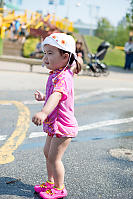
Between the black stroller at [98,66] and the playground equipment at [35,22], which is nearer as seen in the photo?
the black stroller at [98,66]

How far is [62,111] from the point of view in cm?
303

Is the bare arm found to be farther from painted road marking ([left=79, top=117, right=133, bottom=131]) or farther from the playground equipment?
the playground equipment

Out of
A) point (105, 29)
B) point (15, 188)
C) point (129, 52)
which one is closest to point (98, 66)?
point (129, 52)

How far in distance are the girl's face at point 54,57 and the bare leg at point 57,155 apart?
2.14 ft

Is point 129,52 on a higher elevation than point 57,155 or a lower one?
lower

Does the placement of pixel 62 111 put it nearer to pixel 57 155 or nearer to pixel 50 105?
pixel 50 105

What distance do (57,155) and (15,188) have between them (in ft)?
1.97

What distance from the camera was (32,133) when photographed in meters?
5.52

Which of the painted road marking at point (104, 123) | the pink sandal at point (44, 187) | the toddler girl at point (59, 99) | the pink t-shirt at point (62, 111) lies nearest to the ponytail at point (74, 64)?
the toddler girl at point (59, 99)

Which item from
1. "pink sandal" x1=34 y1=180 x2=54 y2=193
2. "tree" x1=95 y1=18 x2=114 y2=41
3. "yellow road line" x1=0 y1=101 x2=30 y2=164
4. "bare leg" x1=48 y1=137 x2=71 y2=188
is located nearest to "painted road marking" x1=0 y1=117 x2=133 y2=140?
"yellow road line" x1=0 y1=101 x2=30 y2=164

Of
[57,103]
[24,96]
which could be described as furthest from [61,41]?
[24,96]

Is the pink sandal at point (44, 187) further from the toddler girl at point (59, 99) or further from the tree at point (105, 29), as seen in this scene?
the tree at point (105, 29)

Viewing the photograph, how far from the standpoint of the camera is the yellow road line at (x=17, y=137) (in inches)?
166

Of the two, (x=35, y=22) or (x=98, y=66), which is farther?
(x=35, y=22)
